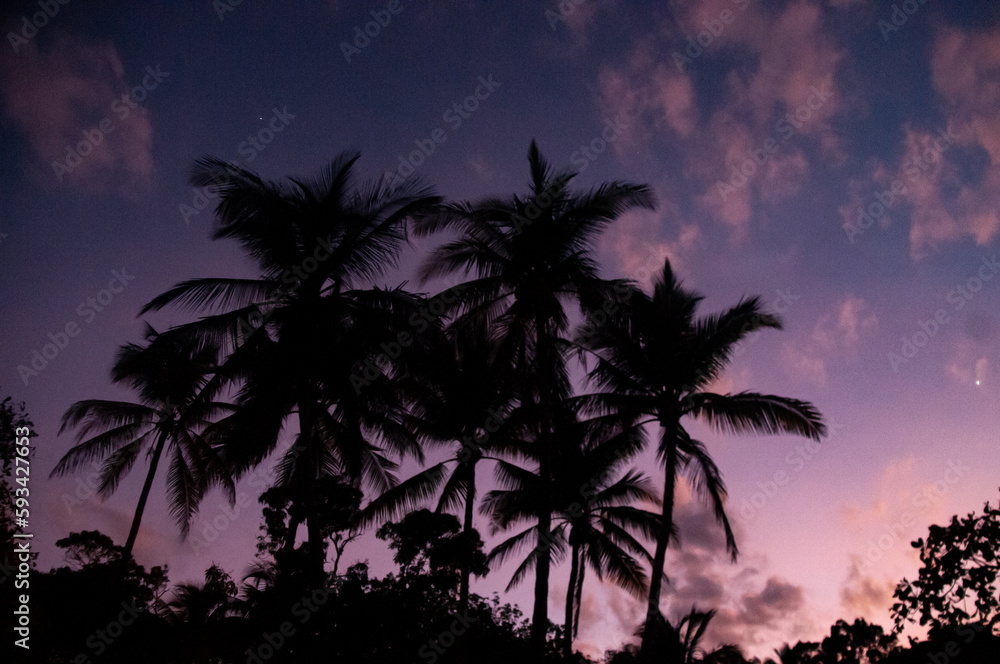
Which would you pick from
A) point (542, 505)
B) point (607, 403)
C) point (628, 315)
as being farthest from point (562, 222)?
point (542, 505)

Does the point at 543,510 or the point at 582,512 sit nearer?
the point at 543,510

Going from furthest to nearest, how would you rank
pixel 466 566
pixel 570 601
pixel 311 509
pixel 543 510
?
pixel 570 601
pixel 466 566
pixel 543 510
pixel 311 509

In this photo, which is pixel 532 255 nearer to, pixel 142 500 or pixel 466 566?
pixel 466 566

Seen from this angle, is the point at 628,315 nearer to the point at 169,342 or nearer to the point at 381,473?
the point at 381,473

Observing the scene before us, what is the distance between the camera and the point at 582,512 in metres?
23.2

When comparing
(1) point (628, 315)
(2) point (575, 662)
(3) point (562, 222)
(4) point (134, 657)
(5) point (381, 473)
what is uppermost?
(3) point (562, 222)

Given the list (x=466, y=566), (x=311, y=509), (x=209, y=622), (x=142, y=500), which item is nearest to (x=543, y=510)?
(x=466, y=566)

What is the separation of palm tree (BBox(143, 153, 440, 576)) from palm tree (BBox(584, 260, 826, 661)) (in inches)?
231

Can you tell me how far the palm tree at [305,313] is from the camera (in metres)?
14.9

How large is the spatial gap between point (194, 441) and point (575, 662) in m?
14.2

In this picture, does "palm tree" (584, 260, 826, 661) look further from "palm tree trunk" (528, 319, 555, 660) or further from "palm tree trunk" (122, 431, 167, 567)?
"palm tree trunk" (122, 431, 167, 567)

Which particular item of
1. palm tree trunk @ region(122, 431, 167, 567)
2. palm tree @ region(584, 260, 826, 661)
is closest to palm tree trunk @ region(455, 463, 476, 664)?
palm tree @ region(584, 260, 826, 661)

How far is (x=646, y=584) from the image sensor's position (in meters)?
22.1

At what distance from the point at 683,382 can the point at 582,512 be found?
7.75 metres
